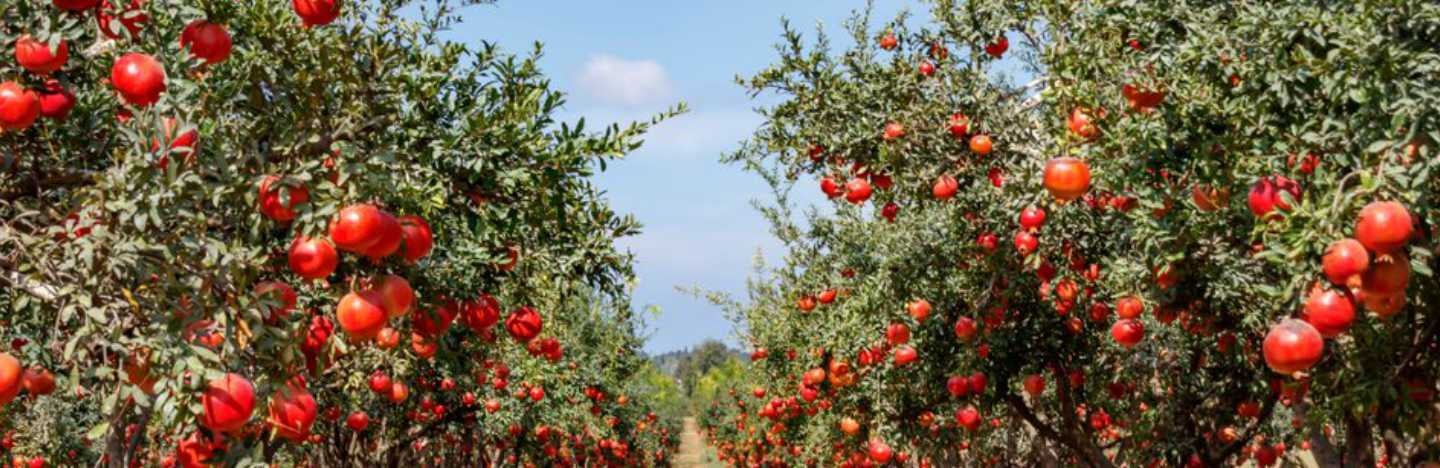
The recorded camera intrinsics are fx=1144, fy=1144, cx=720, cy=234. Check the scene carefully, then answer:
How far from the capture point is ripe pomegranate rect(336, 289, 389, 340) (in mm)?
3969

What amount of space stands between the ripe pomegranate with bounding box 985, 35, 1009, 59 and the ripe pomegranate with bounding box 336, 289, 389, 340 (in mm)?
5557

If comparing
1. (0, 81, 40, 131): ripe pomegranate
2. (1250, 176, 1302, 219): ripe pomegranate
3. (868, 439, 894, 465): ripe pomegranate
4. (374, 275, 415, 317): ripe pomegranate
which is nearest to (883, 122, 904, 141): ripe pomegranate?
(1250, 176, 1302, 219): ripe pomegranate

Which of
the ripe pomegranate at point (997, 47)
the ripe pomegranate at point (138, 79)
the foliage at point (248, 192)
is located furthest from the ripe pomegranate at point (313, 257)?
the ripe pomegranate at point (997, 47)

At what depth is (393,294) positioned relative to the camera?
→ 4.14 meters

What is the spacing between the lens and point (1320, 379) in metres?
5.82

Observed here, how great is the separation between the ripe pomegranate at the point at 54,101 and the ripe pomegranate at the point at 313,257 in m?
1.30

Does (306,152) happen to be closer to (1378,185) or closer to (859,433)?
(1378,185)

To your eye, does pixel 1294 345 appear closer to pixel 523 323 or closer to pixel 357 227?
pixel 357 227

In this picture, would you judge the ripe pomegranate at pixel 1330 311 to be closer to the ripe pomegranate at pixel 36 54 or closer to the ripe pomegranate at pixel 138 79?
the ripe pomegranate at pixel 138 79

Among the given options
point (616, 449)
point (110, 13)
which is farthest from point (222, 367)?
point (616, 449)

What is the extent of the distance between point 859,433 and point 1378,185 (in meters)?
9.26

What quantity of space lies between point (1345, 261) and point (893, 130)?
4071 millimetres

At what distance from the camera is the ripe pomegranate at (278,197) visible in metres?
3.76

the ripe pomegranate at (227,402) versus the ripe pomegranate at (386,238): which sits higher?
the ripe pomegranate at (386,238)
